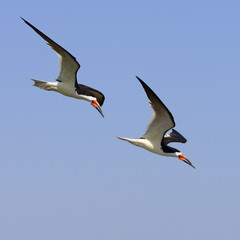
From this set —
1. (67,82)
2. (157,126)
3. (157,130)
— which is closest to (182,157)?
(157,130)

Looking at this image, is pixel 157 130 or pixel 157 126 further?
pixel 157 130

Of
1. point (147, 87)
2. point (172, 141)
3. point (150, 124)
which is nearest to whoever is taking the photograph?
point (147, 87)

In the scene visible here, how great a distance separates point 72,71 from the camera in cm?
2173

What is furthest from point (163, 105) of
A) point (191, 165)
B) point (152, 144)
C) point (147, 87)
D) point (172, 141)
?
point (172, 141)

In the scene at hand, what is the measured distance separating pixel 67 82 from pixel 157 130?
366 cm

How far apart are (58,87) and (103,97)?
10.1 ft

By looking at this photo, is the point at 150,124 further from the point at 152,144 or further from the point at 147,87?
the point at 147,87

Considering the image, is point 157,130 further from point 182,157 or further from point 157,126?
point 182,157

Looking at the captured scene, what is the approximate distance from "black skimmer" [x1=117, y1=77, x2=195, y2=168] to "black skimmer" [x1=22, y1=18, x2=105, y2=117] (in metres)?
2.95

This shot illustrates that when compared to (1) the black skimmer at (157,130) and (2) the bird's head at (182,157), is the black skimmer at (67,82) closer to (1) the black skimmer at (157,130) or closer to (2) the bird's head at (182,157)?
(1) the black skimmer at (157,130)

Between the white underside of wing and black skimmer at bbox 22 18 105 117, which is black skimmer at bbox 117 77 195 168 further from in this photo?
black skimmer at bbox 22 18 105 117

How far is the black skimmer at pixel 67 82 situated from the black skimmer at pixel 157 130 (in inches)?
116

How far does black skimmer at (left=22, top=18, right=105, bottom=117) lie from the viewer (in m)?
20.8

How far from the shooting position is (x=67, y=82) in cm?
2219
